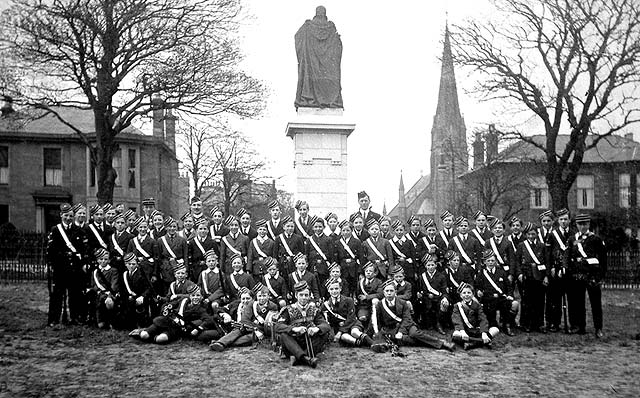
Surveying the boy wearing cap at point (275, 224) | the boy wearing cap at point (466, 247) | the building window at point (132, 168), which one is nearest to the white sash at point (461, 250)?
the boy wearing cap at point (466, 247)

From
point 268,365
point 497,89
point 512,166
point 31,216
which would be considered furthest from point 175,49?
point 512,166

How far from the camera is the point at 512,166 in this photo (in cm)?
3881

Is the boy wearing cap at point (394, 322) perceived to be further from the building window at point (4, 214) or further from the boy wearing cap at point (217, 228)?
the building window at point (4, 214)

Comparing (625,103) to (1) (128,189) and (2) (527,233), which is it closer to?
(2) (527,233)

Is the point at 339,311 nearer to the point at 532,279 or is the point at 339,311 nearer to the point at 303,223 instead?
the point at 303,223

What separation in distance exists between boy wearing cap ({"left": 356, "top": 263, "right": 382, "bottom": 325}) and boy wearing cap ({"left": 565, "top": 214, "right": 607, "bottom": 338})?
3.12 m

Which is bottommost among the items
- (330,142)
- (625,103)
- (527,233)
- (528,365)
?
(528,365)

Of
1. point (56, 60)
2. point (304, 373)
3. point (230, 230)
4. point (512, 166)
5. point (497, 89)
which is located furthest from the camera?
point (512, 166)

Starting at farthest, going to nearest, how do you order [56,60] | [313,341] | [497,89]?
[497,89] → [56,60] → [313,341]

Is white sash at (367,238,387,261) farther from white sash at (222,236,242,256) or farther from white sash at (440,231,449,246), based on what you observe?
white sash at (222,236,242,256)

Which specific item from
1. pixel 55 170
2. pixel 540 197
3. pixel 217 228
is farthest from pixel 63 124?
pixel 540 197

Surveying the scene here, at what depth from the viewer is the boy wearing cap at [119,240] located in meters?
10.2

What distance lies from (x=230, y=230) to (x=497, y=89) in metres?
12.7

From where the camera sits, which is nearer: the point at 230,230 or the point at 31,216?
the point at 230,230
